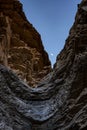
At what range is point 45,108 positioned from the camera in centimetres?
1623

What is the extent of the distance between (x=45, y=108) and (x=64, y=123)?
2.96 m

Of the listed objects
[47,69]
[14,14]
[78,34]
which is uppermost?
[14,14]

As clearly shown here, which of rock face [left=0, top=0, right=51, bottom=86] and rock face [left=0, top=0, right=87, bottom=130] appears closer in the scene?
rock face [left=0, top=0, right=87, bottom=130]

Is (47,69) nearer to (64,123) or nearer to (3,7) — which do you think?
(3,7)

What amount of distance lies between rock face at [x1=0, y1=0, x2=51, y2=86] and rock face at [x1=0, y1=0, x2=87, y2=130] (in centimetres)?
1461

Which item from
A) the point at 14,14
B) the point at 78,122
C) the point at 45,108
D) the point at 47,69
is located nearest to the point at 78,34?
the point at 45,108

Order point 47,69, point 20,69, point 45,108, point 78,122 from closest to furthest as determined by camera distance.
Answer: point 78,122 → point 45,108 → point 20,69 → point 47,69

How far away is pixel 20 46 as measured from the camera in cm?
4056

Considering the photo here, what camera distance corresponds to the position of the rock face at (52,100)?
13.4 m

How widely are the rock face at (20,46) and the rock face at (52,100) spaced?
1461 centimetres

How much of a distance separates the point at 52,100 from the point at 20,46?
24.0m

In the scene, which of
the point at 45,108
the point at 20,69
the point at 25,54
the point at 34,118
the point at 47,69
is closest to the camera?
the point at 34,118

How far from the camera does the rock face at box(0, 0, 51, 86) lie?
36.3 m

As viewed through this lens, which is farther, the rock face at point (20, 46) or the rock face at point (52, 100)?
the rock face at point (20, 46)
